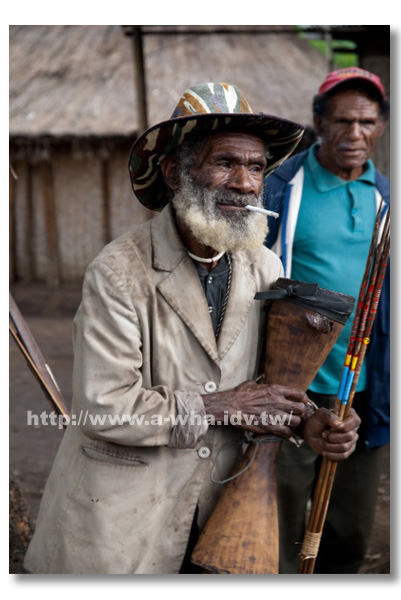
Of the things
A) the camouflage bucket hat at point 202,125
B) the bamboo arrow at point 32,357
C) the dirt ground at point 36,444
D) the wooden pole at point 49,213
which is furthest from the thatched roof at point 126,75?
the camouflage bucket hat at point 202,125

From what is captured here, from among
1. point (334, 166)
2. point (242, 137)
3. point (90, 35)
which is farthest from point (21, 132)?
point (242, 137)

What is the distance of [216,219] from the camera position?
73.7 inches

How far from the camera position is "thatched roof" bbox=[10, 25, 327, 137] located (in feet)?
32.5

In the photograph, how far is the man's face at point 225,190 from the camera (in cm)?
187

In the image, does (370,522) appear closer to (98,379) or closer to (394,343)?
(394,343)

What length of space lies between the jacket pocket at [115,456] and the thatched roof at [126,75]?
25.6 feet

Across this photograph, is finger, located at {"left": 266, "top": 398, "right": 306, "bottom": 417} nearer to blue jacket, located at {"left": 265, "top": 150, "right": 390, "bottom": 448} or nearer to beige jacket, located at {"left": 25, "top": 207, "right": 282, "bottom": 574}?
beige jacket, located at {"left": 25, "top": 207, "right": 282, "bottom": 574}

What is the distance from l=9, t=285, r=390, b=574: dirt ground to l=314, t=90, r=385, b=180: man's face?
2.15 meters

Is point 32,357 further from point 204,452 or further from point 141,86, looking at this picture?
point 141,86

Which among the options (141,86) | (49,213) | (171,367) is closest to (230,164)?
(171,367)

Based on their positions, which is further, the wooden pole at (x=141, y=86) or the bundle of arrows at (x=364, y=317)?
the wooden pole at (x=141, y=86)

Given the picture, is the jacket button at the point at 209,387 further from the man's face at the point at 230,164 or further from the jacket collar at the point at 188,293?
the man's face at the point at 230,164

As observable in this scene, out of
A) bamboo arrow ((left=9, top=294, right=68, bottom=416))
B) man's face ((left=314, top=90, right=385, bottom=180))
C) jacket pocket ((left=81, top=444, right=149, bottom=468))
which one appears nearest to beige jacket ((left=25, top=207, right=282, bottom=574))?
jacket pocket ((left=81, top=444, right=149, bottom=468))

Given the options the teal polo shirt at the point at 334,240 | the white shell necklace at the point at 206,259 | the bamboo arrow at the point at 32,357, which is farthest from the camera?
the teal polo shirt at the point at 334,240
